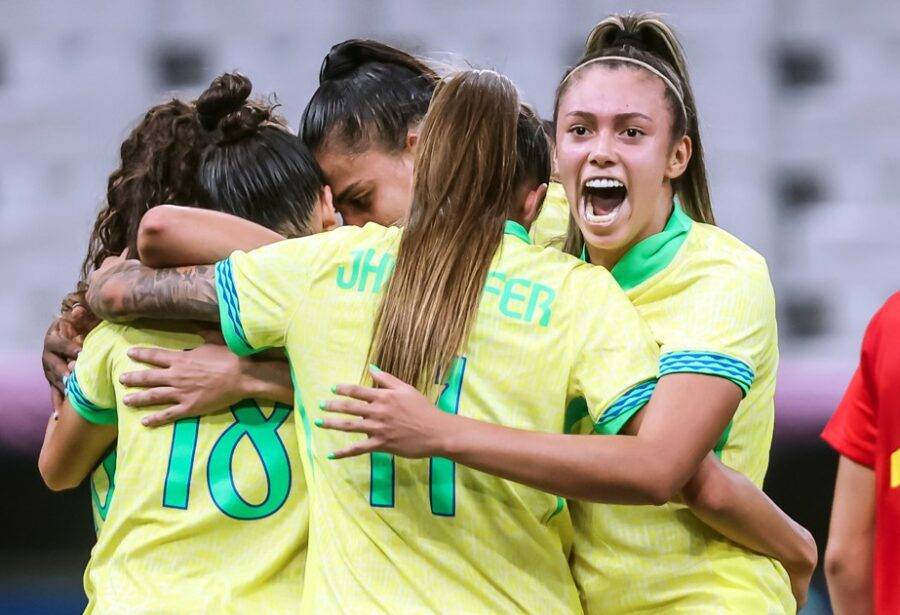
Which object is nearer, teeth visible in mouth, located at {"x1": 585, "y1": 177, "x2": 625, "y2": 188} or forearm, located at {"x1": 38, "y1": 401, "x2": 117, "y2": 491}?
teeth visible in mouth, located at {"x1": 585, "y1": 177, "x2": 625, "y2": 188}

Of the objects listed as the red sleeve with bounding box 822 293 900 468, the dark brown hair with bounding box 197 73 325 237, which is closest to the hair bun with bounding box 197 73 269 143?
the dark brown hair with bounding box 197 73 325 237

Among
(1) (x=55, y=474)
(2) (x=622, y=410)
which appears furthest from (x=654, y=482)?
(1) (x=55, y=474)

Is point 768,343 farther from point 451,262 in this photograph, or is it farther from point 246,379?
point 246,379

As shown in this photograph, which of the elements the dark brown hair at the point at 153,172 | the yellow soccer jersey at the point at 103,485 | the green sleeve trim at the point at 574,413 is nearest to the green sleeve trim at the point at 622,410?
the green sleeve trim at the point at 574,413

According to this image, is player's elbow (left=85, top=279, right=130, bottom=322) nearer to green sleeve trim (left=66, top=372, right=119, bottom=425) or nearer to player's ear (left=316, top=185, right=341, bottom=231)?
green sleeve trim (left=66, top=372, right=119, bottom=425)

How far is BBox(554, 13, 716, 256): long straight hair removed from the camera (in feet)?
8.48

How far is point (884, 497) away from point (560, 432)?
0.52 meters

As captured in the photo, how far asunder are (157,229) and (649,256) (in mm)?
858

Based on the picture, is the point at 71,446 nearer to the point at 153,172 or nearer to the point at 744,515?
the point at 153,172

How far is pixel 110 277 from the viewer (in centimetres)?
256

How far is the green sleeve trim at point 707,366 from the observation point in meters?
2.23

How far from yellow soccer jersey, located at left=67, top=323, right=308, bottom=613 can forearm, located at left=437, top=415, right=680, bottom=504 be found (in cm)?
52

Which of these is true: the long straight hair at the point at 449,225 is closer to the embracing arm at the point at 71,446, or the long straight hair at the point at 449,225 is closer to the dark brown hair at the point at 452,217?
the dark brown hair at the point at 452,217

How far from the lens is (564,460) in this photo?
6.93ft
